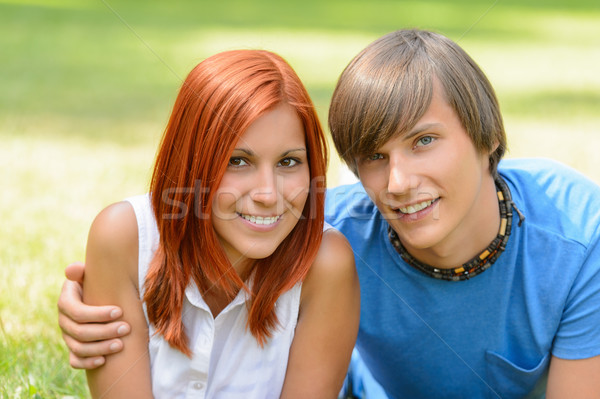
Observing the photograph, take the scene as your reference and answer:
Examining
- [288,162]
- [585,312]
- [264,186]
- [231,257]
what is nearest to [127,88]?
[231,257]

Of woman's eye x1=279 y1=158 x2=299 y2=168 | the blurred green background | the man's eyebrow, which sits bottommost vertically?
the blurred green background

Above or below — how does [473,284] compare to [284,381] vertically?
above

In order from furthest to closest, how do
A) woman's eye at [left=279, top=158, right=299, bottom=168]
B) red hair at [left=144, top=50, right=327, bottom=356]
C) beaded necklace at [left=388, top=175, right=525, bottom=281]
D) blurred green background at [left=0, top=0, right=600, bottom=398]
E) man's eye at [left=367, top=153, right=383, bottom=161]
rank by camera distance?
1. blurred green background at [left=0, top=0, right=600, bottom=398]
2. beaded necklace at [left=388, top=175, right=525, bottom=281]
3. man's eye at [left=367, top=153, right=383, bottom=161]
4. woman's eye at [left=279, top=158, right=299, bottom=168]
5. red hair at [left=144, top=50, right=327, bottom=356]

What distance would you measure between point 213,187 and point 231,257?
35 cm

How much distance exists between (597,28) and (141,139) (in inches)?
467

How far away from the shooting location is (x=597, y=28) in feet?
52.6

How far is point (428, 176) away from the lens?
2541 mm

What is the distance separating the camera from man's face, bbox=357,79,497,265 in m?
2.53

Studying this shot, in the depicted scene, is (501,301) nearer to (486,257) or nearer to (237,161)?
(486,257)

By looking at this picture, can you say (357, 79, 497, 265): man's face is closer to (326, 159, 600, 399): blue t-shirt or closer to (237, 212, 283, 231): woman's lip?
(326, 159, 600, 399): blue t-shirt

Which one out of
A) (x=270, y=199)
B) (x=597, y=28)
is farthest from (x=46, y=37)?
(x=270, y=199)

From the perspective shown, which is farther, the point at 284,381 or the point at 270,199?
the point at 284,381

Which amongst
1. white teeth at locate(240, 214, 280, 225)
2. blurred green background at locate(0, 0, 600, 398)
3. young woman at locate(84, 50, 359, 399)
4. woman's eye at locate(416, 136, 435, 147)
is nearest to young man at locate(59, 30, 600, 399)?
woman's eye at locate(416, 136, 435, 147)

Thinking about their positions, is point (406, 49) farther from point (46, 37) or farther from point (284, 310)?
point (46, 37)
